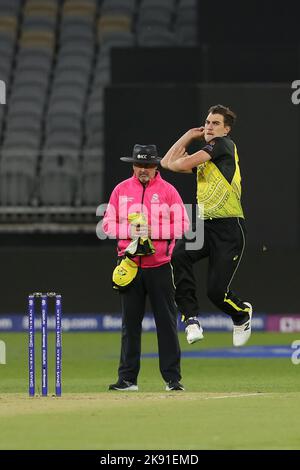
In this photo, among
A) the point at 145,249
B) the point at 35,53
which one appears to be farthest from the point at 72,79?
the point at 145,249

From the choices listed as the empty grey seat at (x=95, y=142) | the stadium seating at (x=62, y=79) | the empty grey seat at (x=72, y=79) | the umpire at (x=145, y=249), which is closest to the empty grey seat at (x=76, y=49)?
the stadium seating at (x=62, y=79)

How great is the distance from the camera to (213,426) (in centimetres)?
925

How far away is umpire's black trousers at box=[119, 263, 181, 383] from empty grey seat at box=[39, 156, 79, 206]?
9.03m

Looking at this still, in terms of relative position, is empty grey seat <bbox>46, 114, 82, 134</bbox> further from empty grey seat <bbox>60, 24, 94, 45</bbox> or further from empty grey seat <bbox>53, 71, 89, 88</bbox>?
empty grey seat <bbox>60, 24, 94, 45</bbox>

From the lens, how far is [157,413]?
9797mm

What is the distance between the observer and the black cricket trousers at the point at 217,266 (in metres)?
10.9

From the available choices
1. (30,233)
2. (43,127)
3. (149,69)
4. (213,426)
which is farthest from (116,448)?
(43,127)

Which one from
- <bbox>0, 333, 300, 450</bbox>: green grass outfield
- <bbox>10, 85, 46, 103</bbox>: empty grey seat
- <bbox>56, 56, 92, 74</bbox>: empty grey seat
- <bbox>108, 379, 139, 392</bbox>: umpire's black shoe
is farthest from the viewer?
<bbox>56, 56, 92, 74</bbox>: empty grey seat

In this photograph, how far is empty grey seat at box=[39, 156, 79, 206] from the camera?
20.5 meters

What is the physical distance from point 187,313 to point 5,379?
11.2 feet

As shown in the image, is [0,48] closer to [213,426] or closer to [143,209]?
[143,209]

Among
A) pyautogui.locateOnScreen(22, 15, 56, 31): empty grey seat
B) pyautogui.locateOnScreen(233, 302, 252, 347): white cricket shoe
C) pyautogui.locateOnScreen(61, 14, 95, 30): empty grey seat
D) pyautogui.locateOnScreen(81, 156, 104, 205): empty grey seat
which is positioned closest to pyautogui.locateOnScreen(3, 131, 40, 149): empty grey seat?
pyautogui.locateOnScreen(81, 156, 104, 205): empty grey seat

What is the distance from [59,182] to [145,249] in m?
9.52

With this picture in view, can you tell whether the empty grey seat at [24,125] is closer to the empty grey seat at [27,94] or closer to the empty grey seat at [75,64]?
the empty grey seat at [27,94]
